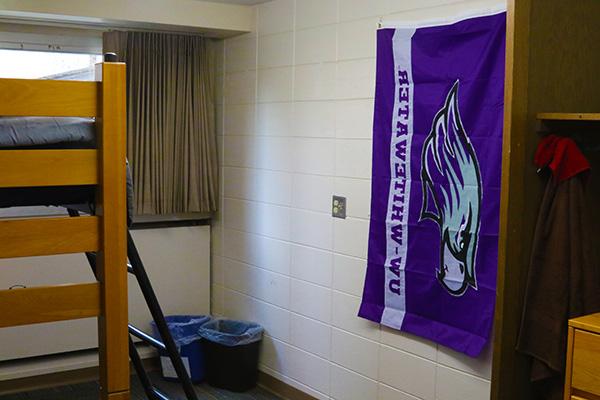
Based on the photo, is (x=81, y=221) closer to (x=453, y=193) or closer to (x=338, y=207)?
(x=453, y=193)

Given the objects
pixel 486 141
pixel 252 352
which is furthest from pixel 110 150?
pixel 252 352

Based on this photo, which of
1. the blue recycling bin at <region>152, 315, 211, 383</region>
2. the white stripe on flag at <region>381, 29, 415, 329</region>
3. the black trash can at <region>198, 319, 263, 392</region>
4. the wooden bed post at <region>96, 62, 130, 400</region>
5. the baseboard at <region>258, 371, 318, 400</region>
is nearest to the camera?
the wooden bed post at <region>96, 62, 130, 400</region>

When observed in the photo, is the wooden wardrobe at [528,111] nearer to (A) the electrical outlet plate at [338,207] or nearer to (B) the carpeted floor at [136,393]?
(A) the electrical outlet plate at [338,207]

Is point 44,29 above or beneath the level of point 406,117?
above

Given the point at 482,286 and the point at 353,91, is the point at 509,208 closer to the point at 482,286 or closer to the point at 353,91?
the point at 482,286

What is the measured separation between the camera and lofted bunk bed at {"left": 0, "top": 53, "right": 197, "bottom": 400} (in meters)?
2.01

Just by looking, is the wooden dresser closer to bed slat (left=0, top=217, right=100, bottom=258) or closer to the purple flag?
the purple flag

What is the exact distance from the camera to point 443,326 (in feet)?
10.5

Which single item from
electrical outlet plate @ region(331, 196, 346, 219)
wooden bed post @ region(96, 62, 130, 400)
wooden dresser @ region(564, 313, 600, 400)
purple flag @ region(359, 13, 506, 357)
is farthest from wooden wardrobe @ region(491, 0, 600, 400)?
electrical outlet plate @ region(331, 196, 346, 219)

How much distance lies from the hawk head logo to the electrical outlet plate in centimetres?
61

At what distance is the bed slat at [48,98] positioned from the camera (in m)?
1.97

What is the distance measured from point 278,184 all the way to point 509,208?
2.12 m


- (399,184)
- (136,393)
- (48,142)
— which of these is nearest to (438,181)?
(399,184)

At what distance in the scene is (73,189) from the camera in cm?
221
